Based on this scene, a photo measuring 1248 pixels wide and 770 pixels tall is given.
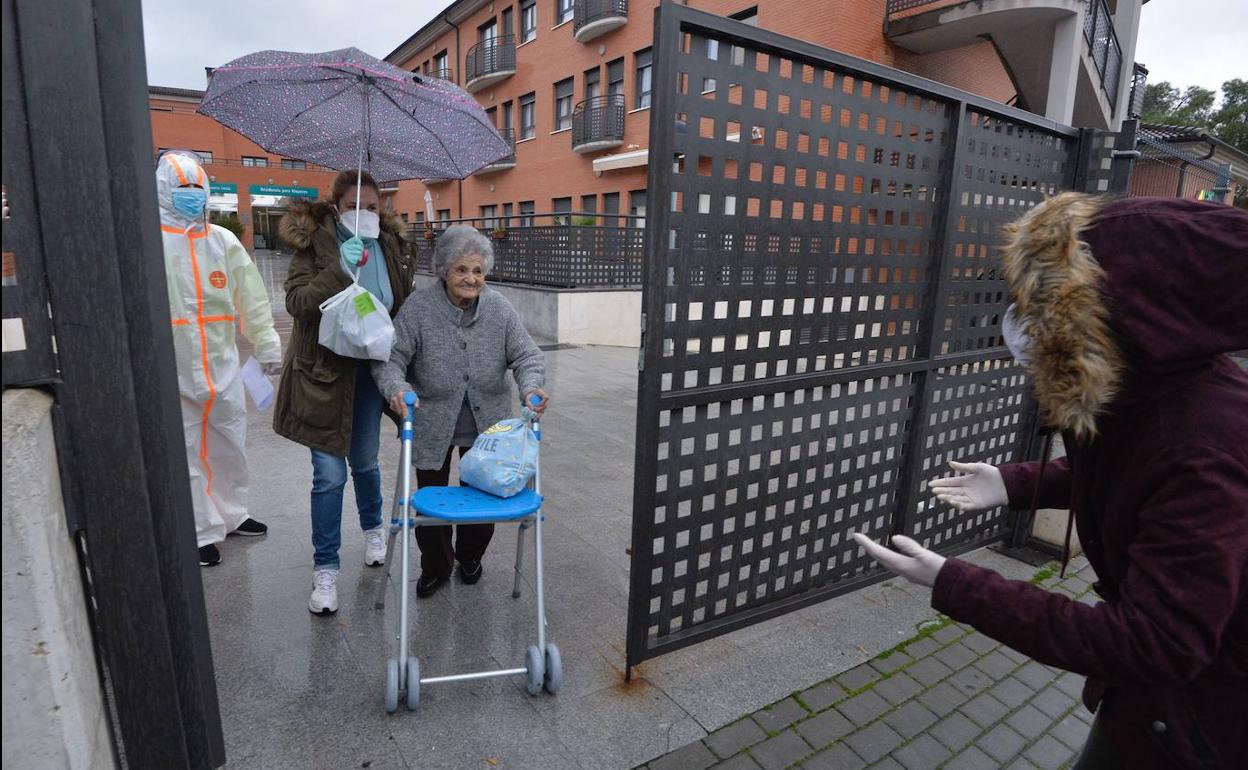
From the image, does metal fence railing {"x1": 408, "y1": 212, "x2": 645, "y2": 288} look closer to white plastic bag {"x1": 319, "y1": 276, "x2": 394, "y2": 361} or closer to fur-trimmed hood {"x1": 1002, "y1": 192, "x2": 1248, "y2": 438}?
white plastic bag {"x1": 319, "y1": 276, "x2": 394, "y2": 361}

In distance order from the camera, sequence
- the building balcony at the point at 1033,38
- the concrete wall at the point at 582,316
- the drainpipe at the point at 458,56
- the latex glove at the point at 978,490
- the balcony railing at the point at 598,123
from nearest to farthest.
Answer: the latex glove at the point at 978,490 → the building balcony at the point at 1033,38 → the concrete wall at the point at 582,316 → the balcony railing at the point at 598,123 → the drainpipe at the point at 458,56

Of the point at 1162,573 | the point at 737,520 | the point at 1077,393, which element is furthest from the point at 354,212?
the point at 1162,573

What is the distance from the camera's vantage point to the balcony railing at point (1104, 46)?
492 inches

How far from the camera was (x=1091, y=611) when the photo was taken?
1247 millimetres

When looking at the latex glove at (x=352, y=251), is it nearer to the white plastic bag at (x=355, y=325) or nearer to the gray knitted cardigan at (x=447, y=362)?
the white plastic bag at (x=355, y=325)

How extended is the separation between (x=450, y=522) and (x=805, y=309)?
70.8 inches

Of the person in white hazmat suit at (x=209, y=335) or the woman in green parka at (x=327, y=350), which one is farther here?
the person in white hazmat suit at (x=209, y=335)

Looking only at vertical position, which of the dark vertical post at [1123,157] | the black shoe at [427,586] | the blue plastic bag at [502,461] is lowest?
the black shoe at [427,586]

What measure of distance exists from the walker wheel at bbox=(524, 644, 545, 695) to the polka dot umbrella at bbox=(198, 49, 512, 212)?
2.27 m

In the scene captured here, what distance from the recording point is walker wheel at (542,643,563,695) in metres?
2.69

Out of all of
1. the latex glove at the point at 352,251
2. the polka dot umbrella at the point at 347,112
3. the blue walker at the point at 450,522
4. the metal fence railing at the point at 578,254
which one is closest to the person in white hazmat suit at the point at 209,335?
the polka dot umbrella at the point at 347,112

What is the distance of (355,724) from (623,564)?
1737 mm

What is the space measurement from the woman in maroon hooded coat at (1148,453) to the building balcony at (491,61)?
27.2m

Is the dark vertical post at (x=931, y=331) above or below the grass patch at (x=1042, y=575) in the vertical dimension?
above
